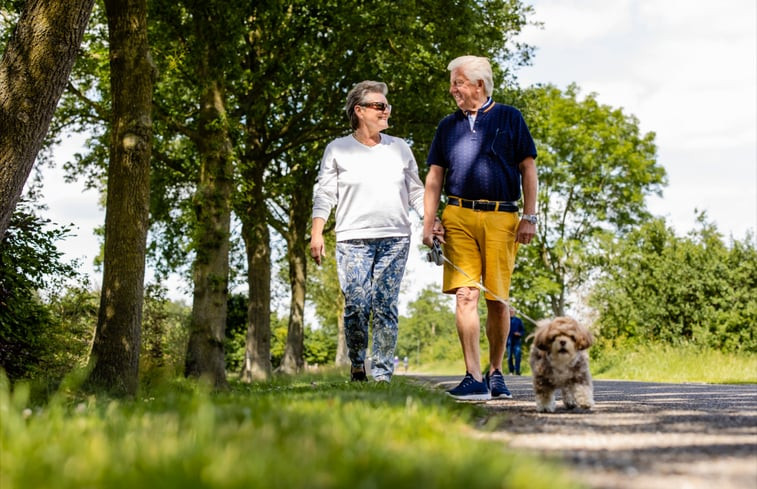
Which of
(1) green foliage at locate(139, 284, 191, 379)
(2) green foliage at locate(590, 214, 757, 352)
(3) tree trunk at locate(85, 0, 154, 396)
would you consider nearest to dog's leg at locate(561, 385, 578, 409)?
(3) tree trunk at locate(85, 0, 154, 396)

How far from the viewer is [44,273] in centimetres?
1022

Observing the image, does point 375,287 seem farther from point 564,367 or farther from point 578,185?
point 578,185

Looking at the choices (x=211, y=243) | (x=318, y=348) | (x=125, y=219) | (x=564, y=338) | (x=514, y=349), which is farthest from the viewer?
(x=318, y=348)

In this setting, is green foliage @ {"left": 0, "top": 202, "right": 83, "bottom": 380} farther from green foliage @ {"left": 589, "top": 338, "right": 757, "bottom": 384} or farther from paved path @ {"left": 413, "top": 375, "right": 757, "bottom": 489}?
Result: green foliage @ {"left": 589, "top": 338, "right": 757, "bottom": 384}

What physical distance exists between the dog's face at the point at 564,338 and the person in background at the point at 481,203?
3.11 ft

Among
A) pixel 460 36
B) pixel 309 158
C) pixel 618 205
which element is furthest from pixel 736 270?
pixel 618 205

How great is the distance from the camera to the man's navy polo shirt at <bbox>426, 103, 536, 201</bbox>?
6668mm

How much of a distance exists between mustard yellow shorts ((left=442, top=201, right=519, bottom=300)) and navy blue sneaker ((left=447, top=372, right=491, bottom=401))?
71 centimetres

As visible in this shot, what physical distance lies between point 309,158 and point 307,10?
18.8 feet

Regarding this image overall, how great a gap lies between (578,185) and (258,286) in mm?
24599

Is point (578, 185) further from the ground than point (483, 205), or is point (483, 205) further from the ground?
point (578, 185)

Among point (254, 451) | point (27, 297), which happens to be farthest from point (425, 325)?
point (254, 451)

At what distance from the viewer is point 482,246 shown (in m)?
6.67

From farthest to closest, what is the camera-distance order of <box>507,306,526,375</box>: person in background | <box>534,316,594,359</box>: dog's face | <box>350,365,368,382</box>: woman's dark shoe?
<box>507,306,526,375</box>: person in background → <box>350,365,368,382</box>: woman's dark shoe → <box>534,316,594,359</box>: dog's face
